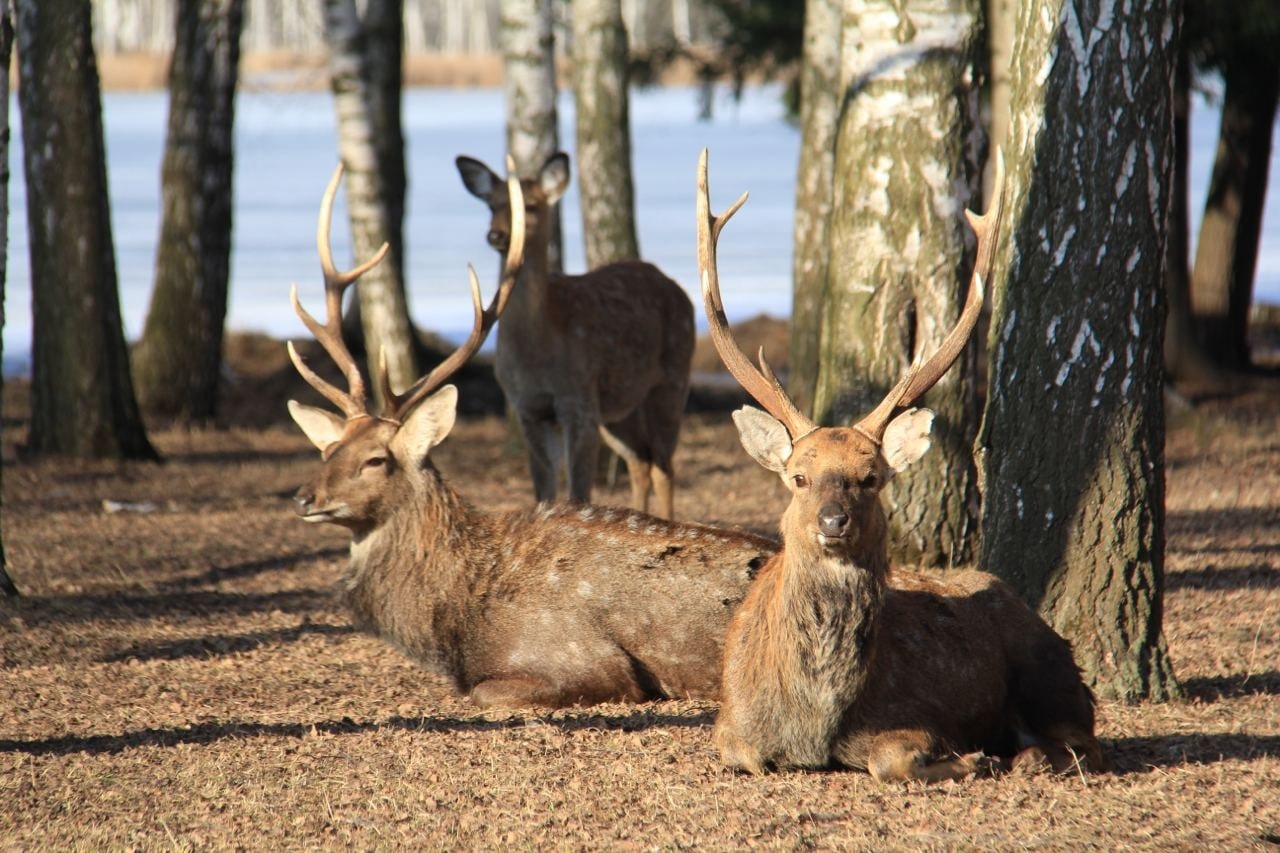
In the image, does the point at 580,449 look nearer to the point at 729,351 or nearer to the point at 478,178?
the point at 478,178

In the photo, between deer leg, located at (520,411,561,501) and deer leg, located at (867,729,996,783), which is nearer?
deer leg, located at (867,729,996,783)

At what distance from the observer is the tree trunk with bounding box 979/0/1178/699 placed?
17.9 ft

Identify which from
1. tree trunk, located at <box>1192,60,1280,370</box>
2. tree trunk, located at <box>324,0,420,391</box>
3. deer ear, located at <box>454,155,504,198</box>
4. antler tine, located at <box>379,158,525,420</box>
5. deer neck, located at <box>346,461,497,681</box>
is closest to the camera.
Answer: deer neck, located at <box>346,461,497,681</box>

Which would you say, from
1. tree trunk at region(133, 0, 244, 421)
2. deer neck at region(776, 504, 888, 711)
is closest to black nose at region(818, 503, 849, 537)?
deer neck at region(776, 504, 888, 711)

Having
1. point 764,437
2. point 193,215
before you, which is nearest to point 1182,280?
A: point 193,215

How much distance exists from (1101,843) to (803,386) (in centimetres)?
796

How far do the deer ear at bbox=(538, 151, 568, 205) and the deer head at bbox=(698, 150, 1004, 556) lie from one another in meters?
4.24

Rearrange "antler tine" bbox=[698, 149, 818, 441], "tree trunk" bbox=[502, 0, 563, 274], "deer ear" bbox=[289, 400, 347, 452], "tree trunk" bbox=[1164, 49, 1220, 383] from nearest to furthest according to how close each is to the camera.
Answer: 1. "antler tine" bbox=[698, 149, 818, 441]
2. "deer ear" bbox=[289, 400, 347, 452]
3. "tree trunk" bbox=[502, 0, 563, 274]
4. "tree trunk" bbox=[1164, 49, 1220, 383]

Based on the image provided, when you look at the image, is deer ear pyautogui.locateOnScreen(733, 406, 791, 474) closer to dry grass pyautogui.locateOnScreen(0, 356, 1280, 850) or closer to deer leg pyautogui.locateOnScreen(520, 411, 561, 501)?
dry grass pyautogui.locateOnScreen(0, 356, 1280, 850)

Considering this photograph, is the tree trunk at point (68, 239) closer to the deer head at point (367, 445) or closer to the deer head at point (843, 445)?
the deer head at point (367, 445)

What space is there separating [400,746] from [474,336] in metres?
2.35

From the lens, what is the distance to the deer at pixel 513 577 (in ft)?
19.1

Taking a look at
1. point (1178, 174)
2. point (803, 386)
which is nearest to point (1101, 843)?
point (803, 386)

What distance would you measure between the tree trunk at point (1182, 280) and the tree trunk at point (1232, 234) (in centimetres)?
39
